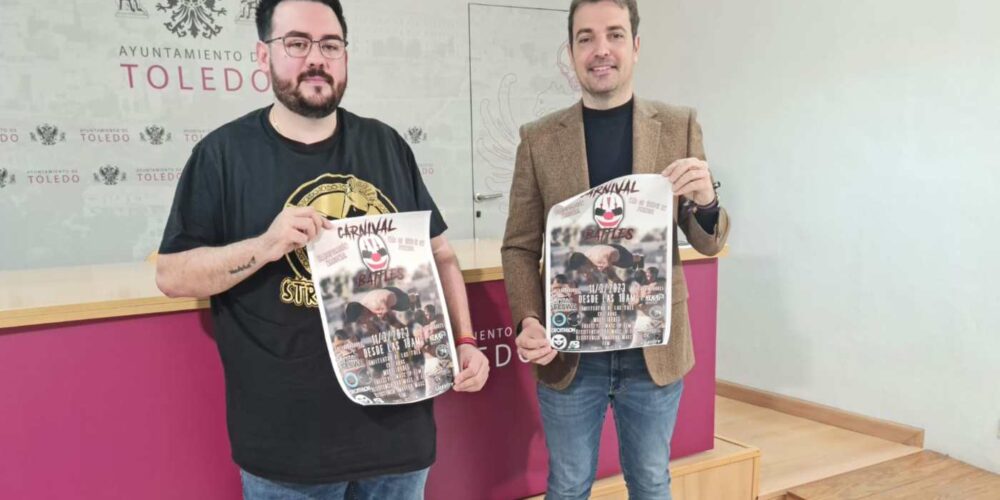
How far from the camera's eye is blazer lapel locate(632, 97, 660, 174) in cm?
142

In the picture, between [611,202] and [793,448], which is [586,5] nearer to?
Result: [611,202]

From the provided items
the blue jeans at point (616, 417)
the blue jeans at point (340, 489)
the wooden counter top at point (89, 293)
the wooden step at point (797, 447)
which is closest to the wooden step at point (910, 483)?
the wooden step at point (797, 447)

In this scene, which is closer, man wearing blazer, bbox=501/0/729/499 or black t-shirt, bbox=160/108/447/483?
black t-shirt, bbox=160/108/447/483

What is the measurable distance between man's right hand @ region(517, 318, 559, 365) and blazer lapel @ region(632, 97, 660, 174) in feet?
1.26

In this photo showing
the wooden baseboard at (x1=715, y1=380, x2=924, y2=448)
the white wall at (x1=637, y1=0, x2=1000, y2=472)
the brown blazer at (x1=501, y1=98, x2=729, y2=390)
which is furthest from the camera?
the wooden baseboard at (x1=715, y1=380, x2=924, y2=448)

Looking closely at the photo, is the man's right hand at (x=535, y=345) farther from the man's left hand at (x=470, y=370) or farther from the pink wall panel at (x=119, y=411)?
the pink wall panel at (x=119, y=411)

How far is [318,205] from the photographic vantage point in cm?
118

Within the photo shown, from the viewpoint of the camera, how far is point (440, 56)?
12.4ft

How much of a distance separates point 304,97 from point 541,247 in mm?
622

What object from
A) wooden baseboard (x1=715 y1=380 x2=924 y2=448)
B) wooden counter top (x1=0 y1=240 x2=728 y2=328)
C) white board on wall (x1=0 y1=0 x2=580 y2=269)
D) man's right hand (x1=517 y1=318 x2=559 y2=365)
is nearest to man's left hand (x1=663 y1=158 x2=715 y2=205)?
man's right hand (x1=517 y1=318 x2=559 y2=365)

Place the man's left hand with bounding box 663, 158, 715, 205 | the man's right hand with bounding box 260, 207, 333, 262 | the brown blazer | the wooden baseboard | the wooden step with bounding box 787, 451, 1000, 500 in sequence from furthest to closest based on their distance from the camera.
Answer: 1. the wooden baseboard
2. the wooden step with bounding box 787, 451, 1000, 500
3. the brown blazer
4. the man's left hand with bounding box 663, 158, 715, 205
5. the man's right hand with bounding box 260, 207, 333, 262

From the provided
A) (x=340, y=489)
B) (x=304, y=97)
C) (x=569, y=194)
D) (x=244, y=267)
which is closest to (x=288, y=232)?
(x=244, y=267)

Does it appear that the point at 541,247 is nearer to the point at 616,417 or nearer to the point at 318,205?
the point at 616,417

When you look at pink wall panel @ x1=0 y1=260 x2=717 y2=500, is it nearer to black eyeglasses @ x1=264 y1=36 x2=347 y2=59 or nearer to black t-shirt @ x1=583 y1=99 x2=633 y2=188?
black t-shirt @ x1=583 y1=99 x2=633 y2=188
